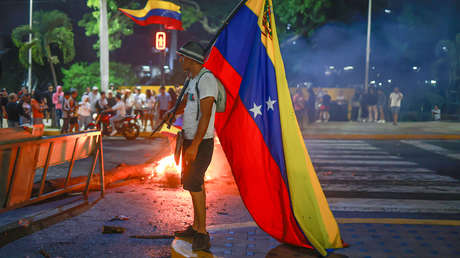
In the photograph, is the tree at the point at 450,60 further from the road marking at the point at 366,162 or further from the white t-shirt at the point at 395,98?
the road marking at the point at 366,162

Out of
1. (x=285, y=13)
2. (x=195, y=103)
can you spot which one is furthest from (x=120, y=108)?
(x=285, y=13)

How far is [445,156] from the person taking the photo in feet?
40.7

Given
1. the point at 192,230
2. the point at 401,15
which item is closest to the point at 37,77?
the point at 401,15

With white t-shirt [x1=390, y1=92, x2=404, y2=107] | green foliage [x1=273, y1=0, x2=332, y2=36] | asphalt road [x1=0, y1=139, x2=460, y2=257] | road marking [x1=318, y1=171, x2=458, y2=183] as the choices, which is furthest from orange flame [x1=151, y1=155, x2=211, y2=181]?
green foliage [x1=273, y1=0, x2=332, y2=36]

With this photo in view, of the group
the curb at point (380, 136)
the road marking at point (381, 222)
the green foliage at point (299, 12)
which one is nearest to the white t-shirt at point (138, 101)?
the curb at point (380, 136)

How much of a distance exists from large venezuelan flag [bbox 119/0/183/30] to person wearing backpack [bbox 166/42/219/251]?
1675 cm

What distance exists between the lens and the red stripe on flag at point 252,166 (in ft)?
14.4

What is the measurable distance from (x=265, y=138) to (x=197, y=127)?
2.11 ft

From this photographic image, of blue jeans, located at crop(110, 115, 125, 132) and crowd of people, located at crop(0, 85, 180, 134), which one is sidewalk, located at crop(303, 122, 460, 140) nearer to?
crowd of people, located at crop(0, 85, 180, 134)

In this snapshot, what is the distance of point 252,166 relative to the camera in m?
4.50

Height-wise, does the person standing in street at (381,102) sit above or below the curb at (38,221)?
above

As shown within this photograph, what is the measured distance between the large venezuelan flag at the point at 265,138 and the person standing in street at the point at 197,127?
0.22m

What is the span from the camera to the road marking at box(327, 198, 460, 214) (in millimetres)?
6406

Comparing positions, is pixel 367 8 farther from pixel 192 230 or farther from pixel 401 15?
pixel 192 230
